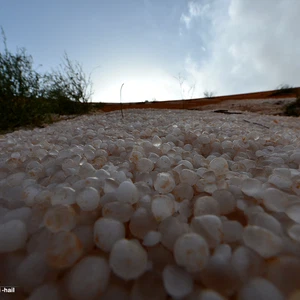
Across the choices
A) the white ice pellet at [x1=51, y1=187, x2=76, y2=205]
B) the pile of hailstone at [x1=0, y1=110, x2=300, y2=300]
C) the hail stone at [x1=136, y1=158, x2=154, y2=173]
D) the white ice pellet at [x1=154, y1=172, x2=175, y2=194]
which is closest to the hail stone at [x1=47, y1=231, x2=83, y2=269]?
the pile of hailstone at [x1=0, y1=110, x2=300, y2=300]

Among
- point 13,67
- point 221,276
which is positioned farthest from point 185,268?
point 13,67

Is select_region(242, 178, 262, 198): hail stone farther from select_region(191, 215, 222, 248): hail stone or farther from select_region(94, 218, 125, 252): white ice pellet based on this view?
select_region(94, 218, 125, 252): white ice pellet

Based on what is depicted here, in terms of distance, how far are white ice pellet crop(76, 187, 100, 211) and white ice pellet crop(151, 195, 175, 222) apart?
0.13m

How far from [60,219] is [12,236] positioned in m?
0.09

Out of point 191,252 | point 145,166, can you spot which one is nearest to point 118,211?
point 191,252

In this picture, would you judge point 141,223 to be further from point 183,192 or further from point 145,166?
point 145,166

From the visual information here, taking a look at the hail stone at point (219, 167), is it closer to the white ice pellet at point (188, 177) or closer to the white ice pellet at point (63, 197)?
the white ice pellet at point (188, 177)

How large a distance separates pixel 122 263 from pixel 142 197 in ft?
0.60

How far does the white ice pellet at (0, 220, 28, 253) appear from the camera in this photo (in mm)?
367

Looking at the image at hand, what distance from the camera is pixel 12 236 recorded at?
38 cm

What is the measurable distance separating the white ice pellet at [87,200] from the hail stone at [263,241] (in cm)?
30

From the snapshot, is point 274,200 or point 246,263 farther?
point 274,200

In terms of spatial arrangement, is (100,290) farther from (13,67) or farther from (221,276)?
(13,67)

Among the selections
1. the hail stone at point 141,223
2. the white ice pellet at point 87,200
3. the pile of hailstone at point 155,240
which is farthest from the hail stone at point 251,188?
the white ice pellet at point 87,200
